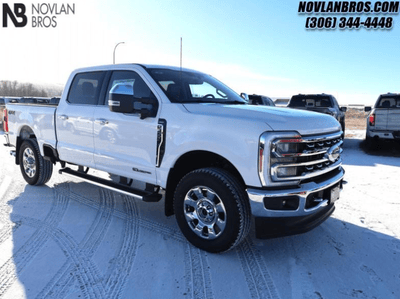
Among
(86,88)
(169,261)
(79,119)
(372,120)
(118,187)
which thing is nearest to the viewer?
(169,261)

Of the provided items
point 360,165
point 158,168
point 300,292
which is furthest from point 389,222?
point 360,165

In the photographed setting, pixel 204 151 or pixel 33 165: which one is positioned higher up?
pixel 204 151

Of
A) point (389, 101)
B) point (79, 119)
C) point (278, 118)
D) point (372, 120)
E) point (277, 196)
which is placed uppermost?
point (389, 101)

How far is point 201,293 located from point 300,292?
0.84 meters

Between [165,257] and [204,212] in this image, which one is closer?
[165,257]

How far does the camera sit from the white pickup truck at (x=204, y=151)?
3006 mm

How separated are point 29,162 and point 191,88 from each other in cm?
360

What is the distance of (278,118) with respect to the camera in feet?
10.1

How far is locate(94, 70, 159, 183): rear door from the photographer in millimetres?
3831

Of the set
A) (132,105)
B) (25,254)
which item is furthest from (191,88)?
(25,254)

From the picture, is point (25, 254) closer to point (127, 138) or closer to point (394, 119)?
point (127, 138)

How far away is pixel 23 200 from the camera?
5102mm

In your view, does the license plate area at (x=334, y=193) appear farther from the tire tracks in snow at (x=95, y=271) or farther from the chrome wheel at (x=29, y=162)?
the chrome wheel at (x=29, y=162)

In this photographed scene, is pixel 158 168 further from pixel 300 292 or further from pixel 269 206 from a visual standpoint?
pixel 300 292
